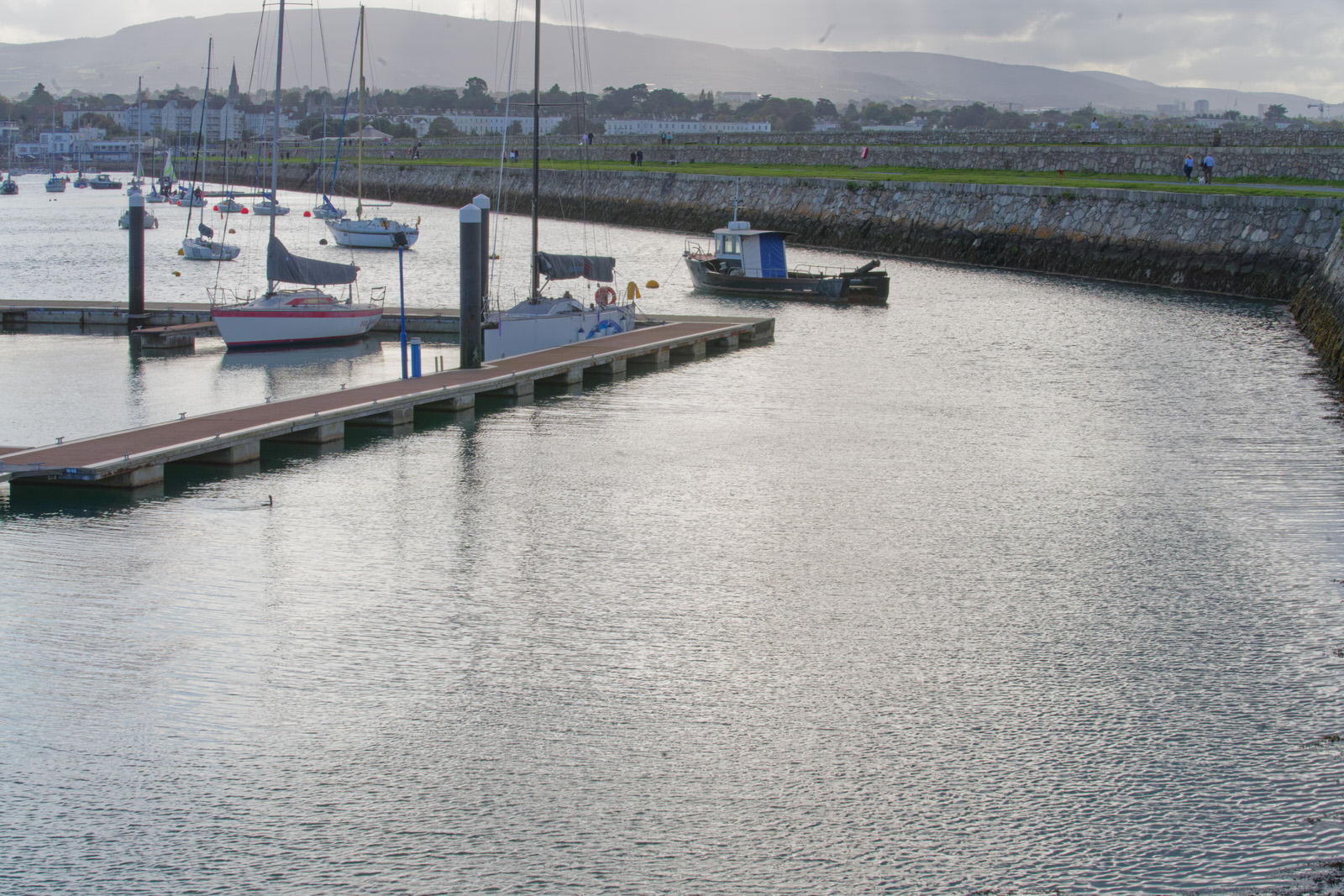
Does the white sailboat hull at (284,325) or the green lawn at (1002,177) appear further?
the green lawn at (1002,177)

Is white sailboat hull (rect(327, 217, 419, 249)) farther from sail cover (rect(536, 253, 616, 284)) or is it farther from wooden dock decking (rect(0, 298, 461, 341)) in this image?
sail cover (rect(536, 253, 616, 284))

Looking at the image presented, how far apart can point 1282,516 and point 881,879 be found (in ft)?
32.5


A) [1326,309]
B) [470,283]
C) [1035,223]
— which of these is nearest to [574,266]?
[470,283]

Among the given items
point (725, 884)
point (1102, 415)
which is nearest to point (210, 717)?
point (725, 884)

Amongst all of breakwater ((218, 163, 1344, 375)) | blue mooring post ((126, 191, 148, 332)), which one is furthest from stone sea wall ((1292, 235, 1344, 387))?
blue mooring post ((126, 191, 148, 332))

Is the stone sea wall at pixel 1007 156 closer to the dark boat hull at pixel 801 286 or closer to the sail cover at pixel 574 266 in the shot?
the dark boat hull at pixel 801 286

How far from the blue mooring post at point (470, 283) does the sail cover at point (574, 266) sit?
156 inches

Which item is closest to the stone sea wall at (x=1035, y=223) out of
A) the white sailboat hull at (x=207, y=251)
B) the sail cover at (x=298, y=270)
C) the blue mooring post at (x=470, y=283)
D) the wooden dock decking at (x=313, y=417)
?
the sail cover at (x=298, y=270)

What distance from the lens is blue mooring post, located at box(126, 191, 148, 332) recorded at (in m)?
31.1

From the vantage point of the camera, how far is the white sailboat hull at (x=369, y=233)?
57.8m

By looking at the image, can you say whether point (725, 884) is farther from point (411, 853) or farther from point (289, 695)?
point (289, 695)

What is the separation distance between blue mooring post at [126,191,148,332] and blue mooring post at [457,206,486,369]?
1176 centimetres

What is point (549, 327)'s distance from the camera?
26.5 metres

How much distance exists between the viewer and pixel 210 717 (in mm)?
9914
